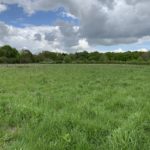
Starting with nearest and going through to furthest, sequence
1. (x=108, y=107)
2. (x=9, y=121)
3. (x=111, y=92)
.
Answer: (x=9, y=121) → (x=108, y=107) → (x=111, y=92)

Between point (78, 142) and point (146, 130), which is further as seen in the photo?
point (146, 130)

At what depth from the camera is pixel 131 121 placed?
5770mm

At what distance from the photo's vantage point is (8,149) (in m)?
4.47

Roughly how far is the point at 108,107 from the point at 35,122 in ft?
8.71

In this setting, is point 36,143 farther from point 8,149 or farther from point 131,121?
point 131,121

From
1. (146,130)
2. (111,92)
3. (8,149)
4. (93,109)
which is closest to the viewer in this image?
(8,149)

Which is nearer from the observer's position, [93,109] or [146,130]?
[146,130]

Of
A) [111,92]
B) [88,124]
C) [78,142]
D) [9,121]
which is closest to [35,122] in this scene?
[9,121]

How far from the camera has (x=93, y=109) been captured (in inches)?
283

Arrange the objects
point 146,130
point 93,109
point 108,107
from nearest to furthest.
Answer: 1. point 146,130
2. point 93,109
3. point 108,107

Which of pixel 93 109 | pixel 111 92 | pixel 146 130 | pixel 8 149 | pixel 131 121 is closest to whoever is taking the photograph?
pixel 8 149

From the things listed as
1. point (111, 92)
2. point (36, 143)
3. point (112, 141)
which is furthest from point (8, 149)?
point (111, 92)

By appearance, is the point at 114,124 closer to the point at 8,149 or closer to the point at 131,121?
the point at 131,121

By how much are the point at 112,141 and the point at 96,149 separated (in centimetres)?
31
